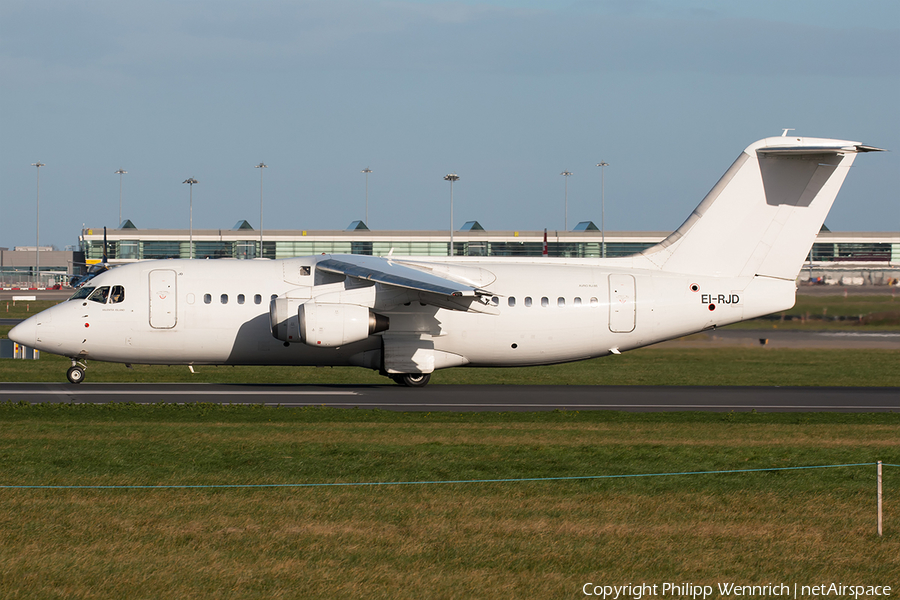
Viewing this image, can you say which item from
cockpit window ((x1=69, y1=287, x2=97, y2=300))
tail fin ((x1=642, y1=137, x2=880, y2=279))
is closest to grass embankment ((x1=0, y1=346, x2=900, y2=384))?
cockpit window ((x1=69, y1=287, x2=97, y2=300))

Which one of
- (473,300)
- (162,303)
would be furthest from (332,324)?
(162,303)

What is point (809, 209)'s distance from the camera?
27.6 meters

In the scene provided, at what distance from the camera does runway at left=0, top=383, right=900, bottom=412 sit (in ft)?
76.2

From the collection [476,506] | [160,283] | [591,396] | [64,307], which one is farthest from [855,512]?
[64,307]

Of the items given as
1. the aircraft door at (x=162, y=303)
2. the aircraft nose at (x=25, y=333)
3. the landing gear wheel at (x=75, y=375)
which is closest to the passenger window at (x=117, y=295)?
the aircraft door at (x=162, y=303)

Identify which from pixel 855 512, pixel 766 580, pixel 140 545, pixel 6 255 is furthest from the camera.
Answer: pixel 6 255

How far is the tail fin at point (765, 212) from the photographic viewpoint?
27422mm

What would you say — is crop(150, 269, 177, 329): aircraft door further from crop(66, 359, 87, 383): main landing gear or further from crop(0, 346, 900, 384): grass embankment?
crop(0, 346, 900, 384): grass embankment

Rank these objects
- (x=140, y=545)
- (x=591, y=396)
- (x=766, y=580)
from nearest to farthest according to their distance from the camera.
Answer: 1. (x=766, y=580)
2. (x=140, y=545)
3. (x=591, y=396)

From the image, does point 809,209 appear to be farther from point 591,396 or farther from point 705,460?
point 705,460

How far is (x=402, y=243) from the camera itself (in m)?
105

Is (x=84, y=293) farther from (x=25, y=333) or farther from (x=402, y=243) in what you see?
(x=402, y=243)

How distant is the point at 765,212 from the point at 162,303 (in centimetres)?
1826

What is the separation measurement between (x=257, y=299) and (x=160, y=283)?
9.50 feet
